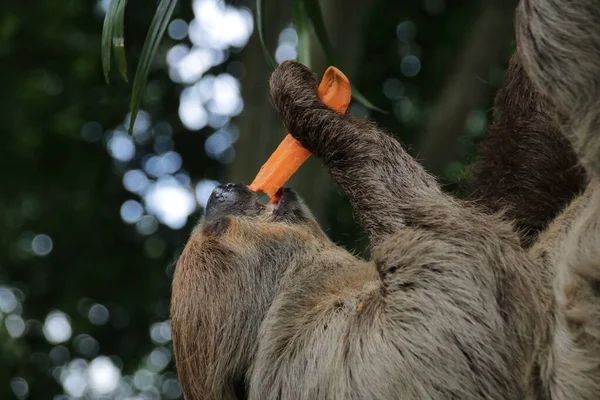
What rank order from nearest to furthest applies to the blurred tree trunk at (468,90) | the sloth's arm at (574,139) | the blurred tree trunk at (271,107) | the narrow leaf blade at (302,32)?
the sloth's arm at (574,139), the narrow leaf blade at (302,32), the blurred tree trunk at (271,107), the blurred tree trunk at (468,90)

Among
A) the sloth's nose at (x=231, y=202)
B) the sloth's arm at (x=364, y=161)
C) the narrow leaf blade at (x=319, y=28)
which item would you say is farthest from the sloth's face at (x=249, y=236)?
the narrow leaf blade at (x=319, y=28)

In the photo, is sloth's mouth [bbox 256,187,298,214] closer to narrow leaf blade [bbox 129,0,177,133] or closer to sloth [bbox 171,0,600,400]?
sloth [bbox 171,0,600,400]

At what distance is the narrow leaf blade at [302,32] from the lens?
4.91m

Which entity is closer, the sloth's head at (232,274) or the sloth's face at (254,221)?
the sloth's head at (232,274)

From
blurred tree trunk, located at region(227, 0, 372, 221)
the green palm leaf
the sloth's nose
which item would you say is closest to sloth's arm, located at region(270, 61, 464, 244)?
the sloth's nose

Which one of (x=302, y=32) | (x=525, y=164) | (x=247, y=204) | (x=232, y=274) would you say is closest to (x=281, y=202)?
(x=247, y=204)

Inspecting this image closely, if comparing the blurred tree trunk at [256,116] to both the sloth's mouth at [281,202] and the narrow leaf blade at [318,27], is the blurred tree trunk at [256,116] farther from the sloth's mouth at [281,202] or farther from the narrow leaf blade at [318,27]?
the sloth's mouth at [281,202]

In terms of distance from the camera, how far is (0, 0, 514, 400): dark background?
1094 centimetres

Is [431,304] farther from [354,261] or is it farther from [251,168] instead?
[251,168]

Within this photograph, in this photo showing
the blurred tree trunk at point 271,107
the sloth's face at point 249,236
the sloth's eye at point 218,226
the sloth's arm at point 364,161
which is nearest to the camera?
the sloth's arm at point 364,161

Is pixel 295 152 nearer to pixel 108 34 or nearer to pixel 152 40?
pixel 152 40

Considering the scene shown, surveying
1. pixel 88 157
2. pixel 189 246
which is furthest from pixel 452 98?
pixel 189 246

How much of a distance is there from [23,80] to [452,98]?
574cm

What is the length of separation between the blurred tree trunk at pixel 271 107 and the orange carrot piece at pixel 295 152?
13.9 ft
